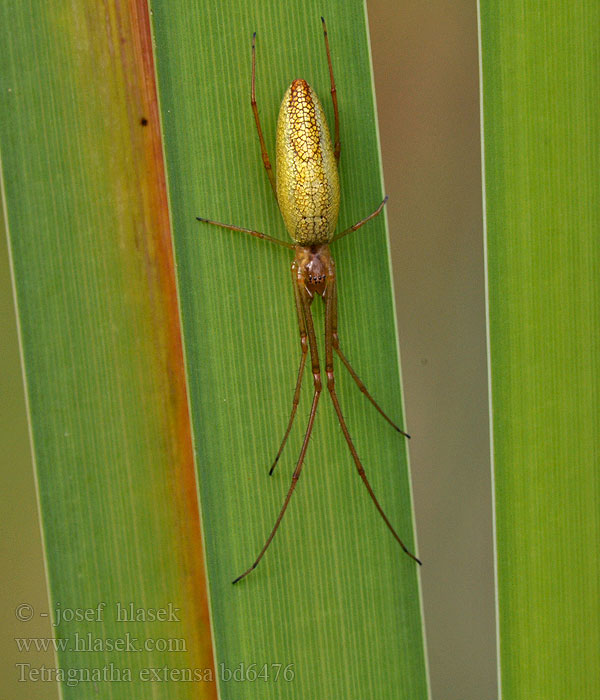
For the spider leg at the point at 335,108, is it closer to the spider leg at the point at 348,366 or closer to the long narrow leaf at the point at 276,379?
the long narrow leaf at the point at 276,379

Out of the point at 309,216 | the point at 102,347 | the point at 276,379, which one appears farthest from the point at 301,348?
the point at 102,347

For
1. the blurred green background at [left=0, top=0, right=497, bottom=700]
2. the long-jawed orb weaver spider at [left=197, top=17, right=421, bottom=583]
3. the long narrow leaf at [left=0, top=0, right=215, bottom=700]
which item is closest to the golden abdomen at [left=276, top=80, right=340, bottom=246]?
the long-jawed orb weaver spider at [left=197, top=17, right=421, bottom=583]

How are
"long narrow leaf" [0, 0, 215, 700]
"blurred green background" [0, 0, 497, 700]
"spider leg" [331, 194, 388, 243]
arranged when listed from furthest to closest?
"blurred green background" [0, 0, 497, 700] → "spider leg" [331, 194, 388, 243] → "long narrow leaf" [0, 0, 215, 700]

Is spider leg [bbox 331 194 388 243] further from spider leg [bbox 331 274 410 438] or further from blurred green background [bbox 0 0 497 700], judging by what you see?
blurred green background [bbox 0 0 497 700]

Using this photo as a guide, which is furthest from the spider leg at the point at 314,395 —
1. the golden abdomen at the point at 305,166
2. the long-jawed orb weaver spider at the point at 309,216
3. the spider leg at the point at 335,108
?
the spider leg at the point at 335,108

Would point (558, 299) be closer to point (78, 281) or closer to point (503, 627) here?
point (503, 627)

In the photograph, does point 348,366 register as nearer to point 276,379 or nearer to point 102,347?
point 276,379

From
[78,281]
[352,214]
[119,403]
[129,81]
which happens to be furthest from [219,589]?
[129,81]
